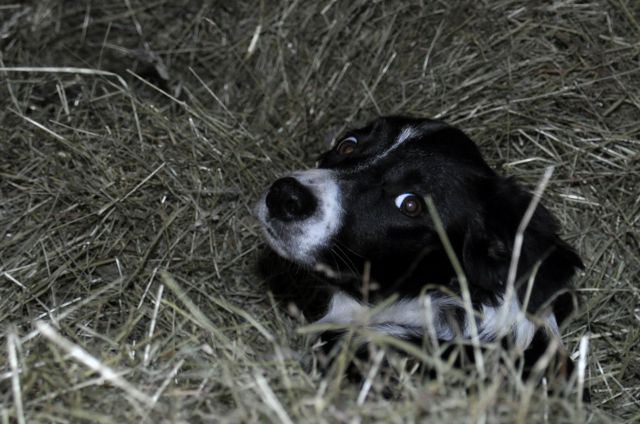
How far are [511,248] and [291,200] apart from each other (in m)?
1.19

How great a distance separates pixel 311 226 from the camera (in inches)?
203

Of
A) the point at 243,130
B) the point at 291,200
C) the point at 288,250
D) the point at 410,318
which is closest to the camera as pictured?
the point at 291,200

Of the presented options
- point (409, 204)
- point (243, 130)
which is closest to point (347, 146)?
point (409, 204)

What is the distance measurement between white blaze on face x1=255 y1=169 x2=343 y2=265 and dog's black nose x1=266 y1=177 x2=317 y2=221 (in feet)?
0.08

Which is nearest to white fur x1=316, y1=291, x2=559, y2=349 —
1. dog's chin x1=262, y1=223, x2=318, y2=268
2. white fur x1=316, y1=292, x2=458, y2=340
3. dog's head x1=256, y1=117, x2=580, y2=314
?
white fur x1=316, y1=292, x2=458, y2=340

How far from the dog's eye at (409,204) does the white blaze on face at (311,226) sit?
0.33 metres

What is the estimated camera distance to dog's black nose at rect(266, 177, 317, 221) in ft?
16.8

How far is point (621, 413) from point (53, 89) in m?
4.68

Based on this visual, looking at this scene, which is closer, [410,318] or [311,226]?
[311,226]

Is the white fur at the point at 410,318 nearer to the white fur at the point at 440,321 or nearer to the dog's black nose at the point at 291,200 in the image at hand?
the white fur at the point at 440,321

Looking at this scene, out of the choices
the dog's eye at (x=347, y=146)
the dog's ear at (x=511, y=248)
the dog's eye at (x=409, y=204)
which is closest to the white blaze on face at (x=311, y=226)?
the dog's eye at (x=409, y=204)

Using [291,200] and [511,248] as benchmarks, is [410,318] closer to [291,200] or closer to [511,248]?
[511,248]

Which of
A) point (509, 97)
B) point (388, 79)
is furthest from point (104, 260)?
point (509, 97)

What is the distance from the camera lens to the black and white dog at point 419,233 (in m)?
5.15
